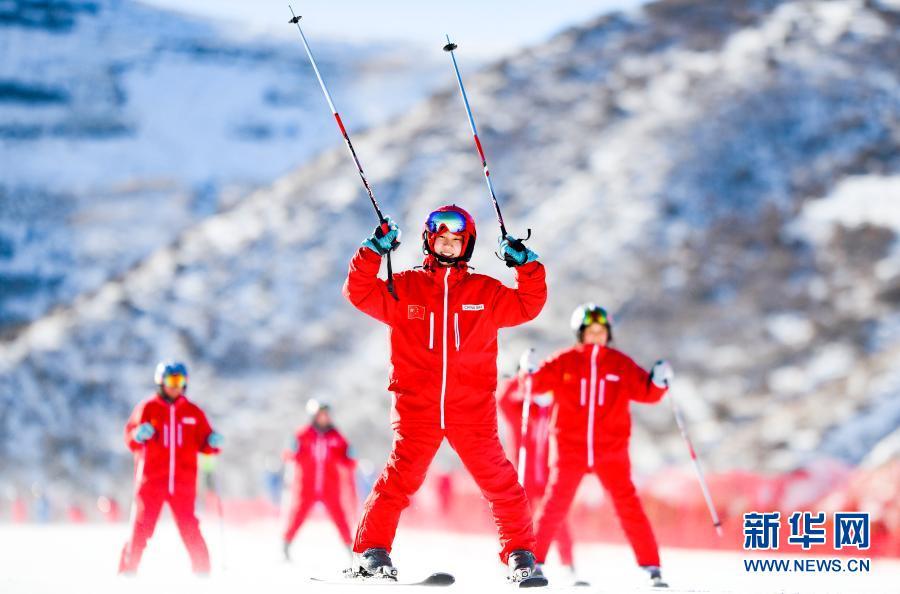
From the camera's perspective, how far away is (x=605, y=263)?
41.1 metres

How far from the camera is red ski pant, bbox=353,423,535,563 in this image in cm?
665

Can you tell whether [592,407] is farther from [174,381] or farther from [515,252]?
[174,381]

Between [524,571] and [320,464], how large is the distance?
260 inches

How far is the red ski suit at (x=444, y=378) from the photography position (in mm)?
6625

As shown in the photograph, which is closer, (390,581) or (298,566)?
(390,581)

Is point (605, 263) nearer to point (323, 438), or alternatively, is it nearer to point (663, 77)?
point (663, 77)

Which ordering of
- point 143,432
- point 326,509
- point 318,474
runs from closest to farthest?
1. point 143,432
2. point 326,509
3. point 318,474

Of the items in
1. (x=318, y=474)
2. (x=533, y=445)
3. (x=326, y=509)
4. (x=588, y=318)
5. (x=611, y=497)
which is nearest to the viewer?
(x=611, y=497)

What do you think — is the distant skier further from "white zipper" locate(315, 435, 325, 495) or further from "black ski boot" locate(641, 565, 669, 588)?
"white zipper" locate(315, 435, 325, 495)

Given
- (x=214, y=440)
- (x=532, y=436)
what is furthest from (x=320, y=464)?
(x=214, y=440)

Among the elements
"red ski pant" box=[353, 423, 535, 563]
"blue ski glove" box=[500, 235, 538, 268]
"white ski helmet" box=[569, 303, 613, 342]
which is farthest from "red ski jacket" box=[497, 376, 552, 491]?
"blue ski glove" box=[500, 235, 538, 268]

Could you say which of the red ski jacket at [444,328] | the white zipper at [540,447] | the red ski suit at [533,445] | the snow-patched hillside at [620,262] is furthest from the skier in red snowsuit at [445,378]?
the snow-patched hillside at [620,262]

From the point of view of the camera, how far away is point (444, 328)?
6641 millimetres

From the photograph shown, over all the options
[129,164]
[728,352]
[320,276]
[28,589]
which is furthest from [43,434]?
[28,589]
